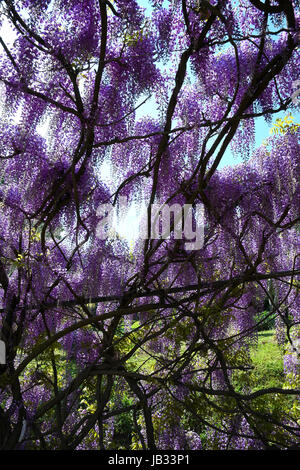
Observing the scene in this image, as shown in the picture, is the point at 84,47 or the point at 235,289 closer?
the point at 84,47

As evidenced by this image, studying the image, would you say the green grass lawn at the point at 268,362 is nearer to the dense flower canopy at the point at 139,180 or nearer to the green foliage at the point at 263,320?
the green foliage at the point at 263,320

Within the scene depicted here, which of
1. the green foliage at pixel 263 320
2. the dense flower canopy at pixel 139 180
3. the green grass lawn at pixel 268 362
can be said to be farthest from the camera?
the green grass lawn at pixel 268 362

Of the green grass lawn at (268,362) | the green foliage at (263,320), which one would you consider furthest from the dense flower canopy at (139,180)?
the green grass lawn at (268,362)

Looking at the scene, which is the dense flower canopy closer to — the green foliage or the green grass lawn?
the green foliage

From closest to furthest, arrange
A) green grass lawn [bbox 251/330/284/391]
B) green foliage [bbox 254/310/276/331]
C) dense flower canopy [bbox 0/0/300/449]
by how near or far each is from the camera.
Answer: dense flower canopy [bbox 0/0/300/449] < green foliage [bbox 254/310/276/331] < green grass lawn [bbox 251/330/284/391]

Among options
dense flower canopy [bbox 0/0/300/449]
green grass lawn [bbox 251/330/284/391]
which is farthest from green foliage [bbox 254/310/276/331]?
green grass lawn [bbox 251/330/284/391]

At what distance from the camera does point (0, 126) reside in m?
2.61

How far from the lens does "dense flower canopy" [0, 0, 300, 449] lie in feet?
6.85

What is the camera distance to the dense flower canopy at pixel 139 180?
209 cm

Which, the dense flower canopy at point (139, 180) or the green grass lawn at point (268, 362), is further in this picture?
the green grass lawn at point (268, 362)

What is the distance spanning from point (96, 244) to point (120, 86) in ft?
3.72

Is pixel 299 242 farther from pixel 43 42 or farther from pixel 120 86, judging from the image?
pixel 43 42

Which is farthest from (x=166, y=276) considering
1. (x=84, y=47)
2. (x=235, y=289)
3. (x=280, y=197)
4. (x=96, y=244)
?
(x=84, y=47)

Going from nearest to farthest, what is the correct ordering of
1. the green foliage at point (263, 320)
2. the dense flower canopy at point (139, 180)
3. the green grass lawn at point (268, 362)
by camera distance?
the dense flower canopy at point (139, 180)
the green foliage at point (263, 320)
the green grass lawn at point (268, 362)
